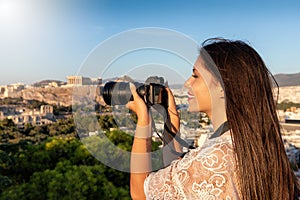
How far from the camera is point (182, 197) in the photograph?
0.75 metres

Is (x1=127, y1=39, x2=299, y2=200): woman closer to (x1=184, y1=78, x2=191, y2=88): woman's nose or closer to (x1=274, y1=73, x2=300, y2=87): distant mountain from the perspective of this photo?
(x1=184, y1=78, x2=191, y2=88): woman's nose

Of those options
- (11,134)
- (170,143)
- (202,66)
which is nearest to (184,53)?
→ (202,66)

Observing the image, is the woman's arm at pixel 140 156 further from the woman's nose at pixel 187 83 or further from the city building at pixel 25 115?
the city building at pixel 25 115

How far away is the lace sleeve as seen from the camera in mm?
728

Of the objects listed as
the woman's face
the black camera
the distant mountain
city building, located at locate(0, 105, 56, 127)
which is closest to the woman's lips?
the woman's face

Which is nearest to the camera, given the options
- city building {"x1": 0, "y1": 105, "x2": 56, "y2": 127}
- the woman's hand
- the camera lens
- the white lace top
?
the white lace top

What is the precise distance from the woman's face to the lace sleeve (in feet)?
0.50

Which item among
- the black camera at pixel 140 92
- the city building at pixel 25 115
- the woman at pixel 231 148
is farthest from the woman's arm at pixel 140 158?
the city building at pixel 25 115

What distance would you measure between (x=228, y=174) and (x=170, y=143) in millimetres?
344

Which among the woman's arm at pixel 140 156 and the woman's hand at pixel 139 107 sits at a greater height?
the woman's hand at pixel 139 107

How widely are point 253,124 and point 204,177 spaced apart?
0.18 meters

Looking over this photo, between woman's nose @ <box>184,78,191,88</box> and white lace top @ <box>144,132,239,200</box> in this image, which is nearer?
white lace top @ <box>144,132,239,200</box>

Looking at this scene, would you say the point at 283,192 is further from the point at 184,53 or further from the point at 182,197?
the point at 184,53

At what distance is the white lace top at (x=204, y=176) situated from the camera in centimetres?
73
